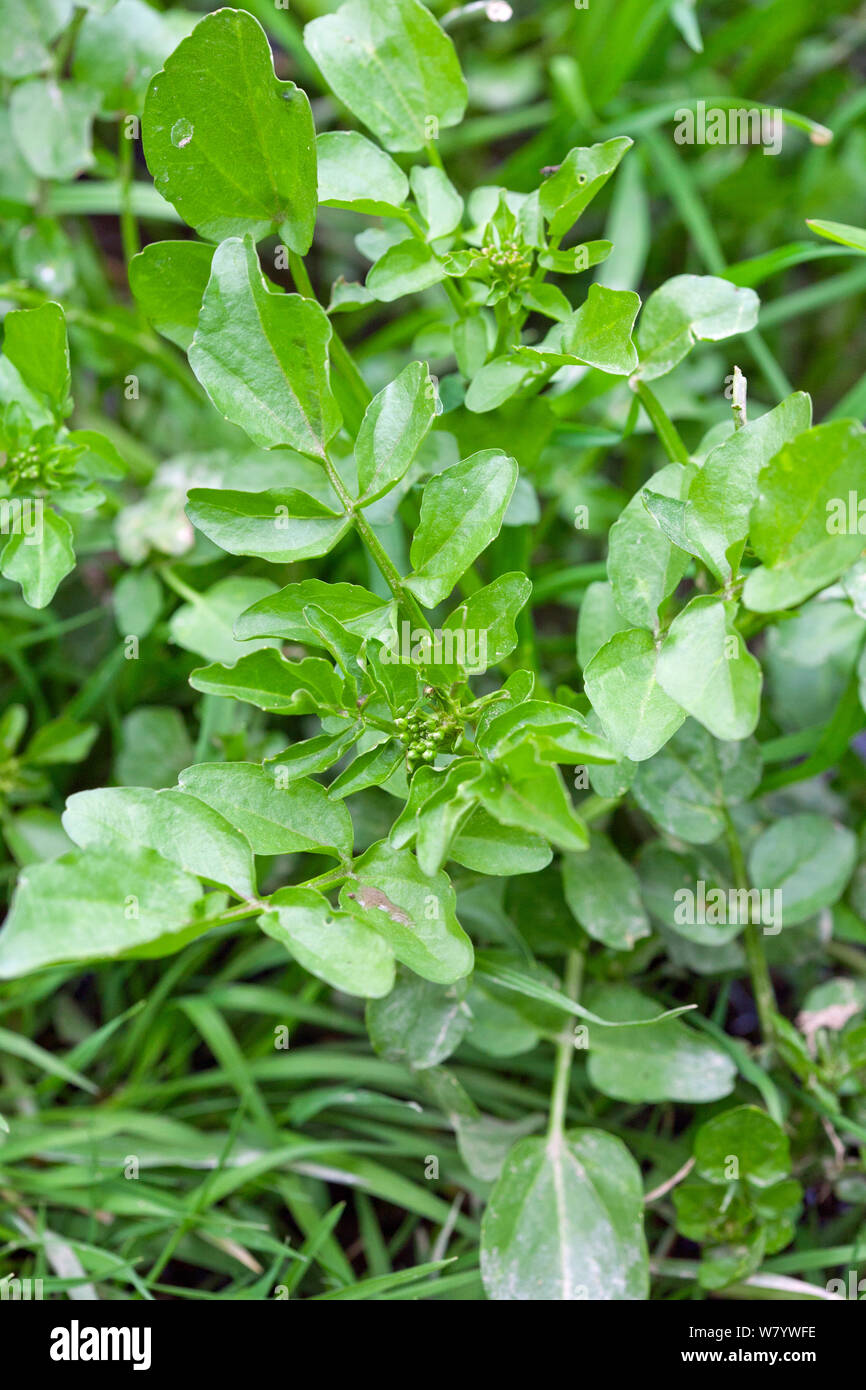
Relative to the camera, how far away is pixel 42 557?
106cm

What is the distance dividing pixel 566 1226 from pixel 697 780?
50cm

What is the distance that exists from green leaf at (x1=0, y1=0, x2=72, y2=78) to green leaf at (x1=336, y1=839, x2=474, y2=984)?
43.5 inches

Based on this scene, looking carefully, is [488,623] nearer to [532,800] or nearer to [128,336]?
[532,800]

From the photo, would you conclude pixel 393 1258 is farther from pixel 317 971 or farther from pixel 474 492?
pixel 474 492

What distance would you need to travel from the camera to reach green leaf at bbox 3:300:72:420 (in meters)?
0.99

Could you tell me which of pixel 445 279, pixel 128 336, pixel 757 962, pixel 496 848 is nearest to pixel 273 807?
pixel 496 848

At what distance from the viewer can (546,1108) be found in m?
1.39

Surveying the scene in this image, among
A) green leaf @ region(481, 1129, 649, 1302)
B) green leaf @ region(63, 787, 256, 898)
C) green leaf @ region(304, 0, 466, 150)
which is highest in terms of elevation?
green leaf @ region(304, 0, 466, 150)

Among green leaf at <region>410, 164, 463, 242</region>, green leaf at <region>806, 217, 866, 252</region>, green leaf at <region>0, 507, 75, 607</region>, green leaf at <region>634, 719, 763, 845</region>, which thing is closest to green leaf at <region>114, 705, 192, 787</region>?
green leaf at <region>0, 507, 75, 607</region>

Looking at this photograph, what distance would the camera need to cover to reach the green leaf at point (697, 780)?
119 cm

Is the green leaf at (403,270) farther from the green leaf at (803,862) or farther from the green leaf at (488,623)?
the green leaf at (803,862)

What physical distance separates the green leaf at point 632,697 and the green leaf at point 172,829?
1.05 ft

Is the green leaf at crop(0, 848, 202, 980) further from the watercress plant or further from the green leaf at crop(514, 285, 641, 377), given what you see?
the green leaf at crop(514, 285, 641, 377)
